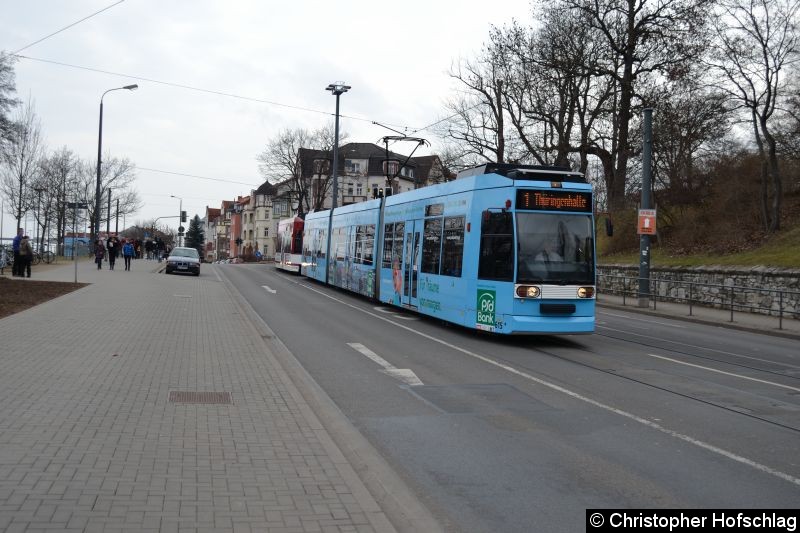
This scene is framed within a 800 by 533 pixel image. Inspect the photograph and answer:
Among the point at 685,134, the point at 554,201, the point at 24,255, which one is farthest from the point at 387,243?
the point at 685,134

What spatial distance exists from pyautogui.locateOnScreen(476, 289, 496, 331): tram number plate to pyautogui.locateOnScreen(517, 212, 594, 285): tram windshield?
90cm

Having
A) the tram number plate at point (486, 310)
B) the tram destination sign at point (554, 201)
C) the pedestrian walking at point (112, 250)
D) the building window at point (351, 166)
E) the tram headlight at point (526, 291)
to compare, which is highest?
the building window at point (351, 166)

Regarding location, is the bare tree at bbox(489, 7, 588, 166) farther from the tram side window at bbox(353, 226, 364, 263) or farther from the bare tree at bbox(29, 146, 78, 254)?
the bare tree at bbox(29, 146, 78, 254)

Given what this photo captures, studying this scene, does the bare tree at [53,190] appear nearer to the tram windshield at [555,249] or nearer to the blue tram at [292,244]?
the blue tram at [292,244]

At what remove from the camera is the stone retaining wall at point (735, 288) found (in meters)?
22.8

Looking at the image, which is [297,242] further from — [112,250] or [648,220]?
[648,220]

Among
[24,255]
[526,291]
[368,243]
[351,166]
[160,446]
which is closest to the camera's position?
[160,446]

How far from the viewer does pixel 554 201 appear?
1414cm

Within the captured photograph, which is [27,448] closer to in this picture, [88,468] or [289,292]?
[88,468]

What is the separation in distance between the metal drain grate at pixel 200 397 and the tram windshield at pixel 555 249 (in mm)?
7038

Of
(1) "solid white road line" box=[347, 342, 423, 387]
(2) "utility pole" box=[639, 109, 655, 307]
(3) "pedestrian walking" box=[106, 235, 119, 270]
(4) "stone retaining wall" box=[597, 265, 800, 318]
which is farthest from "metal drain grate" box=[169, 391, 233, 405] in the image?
(3) "pedestrian walking" box=[106, 235, 119, 270]

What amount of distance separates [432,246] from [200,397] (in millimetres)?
10002

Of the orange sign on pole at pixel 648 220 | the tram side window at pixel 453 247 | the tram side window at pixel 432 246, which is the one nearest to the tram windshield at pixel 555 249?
the tram side window at pixel 453 247

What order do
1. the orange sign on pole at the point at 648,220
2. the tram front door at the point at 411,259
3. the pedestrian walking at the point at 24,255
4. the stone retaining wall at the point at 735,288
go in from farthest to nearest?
the pedestrian walking at the point at 24,255
the orange sign on pole at the point at 648,220
the stone retaining wall at the point at 735,288
the tram front door at the point at 411,259
